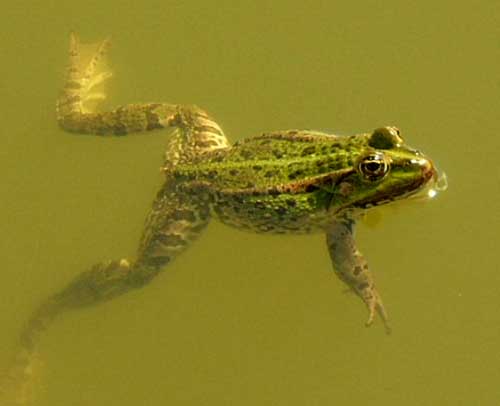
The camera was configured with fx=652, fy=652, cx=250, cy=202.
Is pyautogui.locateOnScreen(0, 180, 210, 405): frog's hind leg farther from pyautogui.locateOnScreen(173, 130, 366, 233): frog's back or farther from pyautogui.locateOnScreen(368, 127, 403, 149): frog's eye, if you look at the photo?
pyautogui.locateOnScreen(368, 127, 403, 149): frog's eye

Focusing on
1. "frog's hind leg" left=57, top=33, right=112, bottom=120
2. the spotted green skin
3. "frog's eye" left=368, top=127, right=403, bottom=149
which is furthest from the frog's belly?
"frog's hind leg" left=57, top=33, right=112, bottom=120

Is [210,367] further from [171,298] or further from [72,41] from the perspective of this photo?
[72,41]

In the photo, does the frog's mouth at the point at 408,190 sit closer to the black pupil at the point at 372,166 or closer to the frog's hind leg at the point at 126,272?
the black pupil at the point at 372,166

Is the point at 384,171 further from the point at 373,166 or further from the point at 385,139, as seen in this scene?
the point at 385,139

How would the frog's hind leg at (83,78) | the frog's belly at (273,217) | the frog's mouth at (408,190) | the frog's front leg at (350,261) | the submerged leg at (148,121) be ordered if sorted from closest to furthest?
1. the frog's mouth at (408,190)
2. the frog's belly at (273,217)
3. the frog's front leg at (350,261)
4. the submerged leg at (148,121)
5. the frog's hind leg at (83,78)

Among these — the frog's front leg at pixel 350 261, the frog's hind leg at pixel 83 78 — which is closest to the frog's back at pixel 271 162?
the frog's front leg at pixel 350 261

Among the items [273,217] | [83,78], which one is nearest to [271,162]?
[273,217]

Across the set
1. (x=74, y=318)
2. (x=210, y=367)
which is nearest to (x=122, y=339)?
(x=74, y=318)
